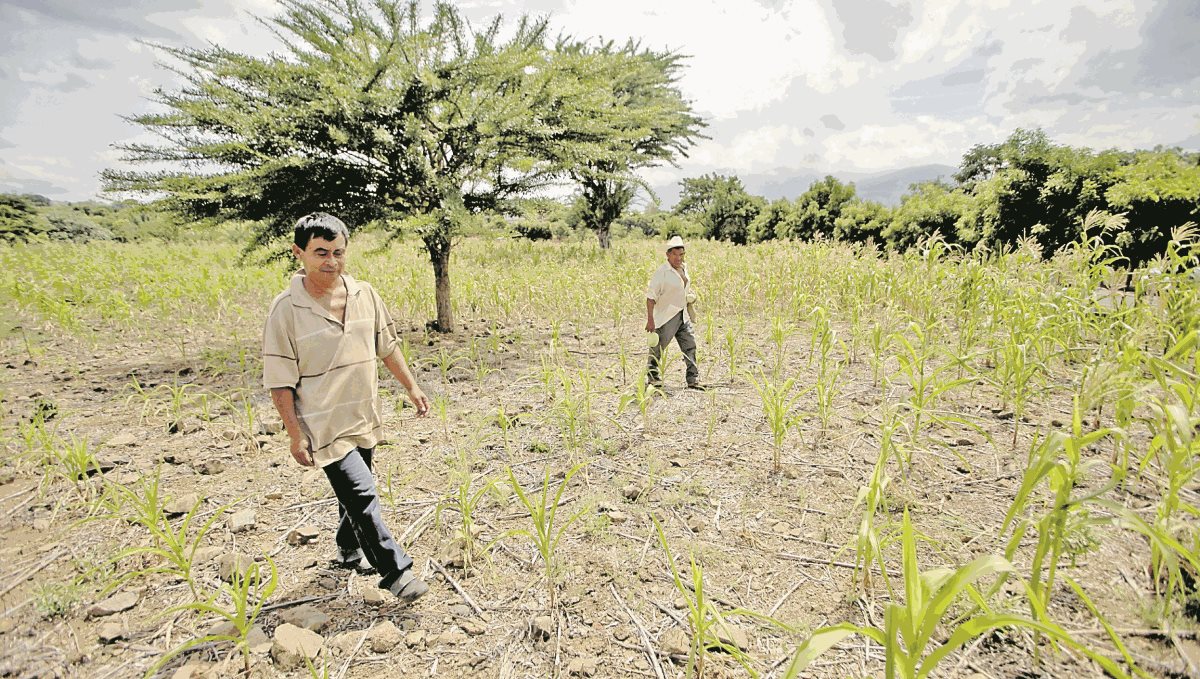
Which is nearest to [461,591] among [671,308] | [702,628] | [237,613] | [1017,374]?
[237,613]

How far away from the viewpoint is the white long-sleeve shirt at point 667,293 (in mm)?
4344

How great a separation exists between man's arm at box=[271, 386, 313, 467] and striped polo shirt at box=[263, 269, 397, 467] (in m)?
0.03

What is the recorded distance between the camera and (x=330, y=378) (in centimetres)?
213

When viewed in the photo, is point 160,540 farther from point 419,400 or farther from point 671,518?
point 671,518

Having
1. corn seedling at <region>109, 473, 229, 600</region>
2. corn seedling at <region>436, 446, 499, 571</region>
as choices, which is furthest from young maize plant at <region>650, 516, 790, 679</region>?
corn seedling at <region>109, 473, 229, 600</region>

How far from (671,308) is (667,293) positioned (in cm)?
14

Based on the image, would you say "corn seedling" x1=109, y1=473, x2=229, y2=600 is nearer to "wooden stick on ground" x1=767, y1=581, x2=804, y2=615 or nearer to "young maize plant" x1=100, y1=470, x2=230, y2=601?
"young maize plant" x1=100, y1=470, x2=230, y2=601

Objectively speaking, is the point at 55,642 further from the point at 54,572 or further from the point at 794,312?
the point at 794,312

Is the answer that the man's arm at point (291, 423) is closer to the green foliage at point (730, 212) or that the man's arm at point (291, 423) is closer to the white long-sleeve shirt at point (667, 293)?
the white long-sleeve shirt at point (667, 293)

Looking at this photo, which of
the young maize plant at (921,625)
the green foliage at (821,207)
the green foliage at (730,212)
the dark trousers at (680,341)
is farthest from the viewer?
the green foliage at (730,212)

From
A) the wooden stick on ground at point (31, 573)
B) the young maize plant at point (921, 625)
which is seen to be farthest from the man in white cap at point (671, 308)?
the wooden stick on ground at point (31, 573)

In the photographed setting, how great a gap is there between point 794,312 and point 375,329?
5.39m

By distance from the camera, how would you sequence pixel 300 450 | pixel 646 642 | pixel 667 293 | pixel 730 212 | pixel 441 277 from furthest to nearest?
pixel 730 212 → pixel 441 277 → pixel 667 293 → pixel 300 450 → pixel 646 642

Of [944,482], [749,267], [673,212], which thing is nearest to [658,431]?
[944,482]
